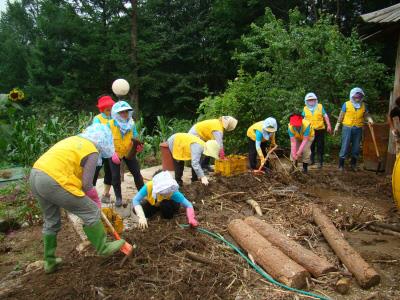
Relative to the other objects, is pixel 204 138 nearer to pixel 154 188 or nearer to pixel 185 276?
pixel 154 188

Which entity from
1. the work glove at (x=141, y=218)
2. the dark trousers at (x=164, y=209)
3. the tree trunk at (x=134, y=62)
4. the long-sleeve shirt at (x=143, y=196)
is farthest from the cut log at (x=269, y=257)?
the tree trunk at (x=134, y=62)

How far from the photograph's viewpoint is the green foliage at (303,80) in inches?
382

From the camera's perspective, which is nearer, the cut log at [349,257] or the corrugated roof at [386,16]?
the cut log at [349,257]

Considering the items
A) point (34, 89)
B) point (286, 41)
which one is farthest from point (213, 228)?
point (34, 89)

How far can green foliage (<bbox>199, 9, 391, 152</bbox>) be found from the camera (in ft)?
31.9

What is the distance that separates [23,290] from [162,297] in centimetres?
131

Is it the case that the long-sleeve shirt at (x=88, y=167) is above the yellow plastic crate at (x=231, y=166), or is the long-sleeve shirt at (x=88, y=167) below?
above

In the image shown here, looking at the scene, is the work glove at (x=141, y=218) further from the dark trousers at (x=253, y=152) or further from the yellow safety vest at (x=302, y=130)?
the yellow safety vest at (x=302, y=130)

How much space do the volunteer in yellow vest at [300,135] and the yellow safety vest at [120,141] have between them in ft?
11.0

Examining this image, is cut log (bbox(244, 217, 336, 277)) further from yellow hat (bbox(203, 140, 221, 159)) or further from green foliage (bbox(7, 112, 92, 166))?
green foliage (bbox(7, 112, 92, 166))

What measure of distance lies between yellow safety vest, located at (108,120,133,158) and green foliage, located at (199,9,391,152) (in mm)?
4864

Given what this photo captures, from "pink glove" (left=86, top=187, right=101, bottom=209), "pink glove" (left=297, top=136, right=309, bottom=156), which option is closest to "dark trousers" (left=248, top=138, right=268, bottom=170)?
"pink glove" (left=297, top=136, right=309, bottom=156)

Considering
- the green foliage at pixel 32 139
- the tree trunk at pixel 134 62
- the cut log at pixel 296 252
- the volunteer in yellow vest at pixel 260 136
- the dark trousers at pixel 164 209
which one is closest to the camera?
the cut log at pixel 296 252

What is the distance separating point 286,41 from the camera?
33.7ft
